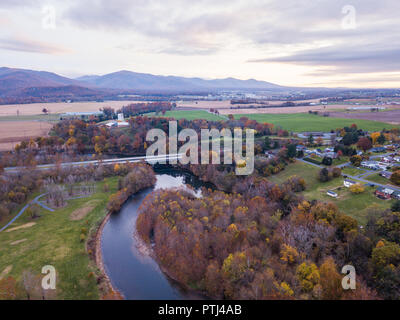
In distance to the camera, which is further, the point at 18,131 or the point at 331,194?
the point at 18,131

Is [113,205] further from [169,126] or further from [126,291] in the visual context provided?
[169,126]

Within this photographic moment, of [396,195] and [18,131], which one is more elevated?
[18,131]

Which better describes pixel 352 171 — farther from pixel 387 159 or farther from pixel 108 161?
pixel 108 161

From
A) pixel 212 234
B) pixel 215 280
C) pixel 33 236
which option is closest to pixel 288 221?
pixel 212 234

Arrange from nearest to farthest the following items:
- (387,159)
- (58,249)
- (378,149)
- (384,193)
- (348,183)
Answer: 1. (58,249)
2. (384,193)
3. (348,183)
4. (387,159)
5. (378,149)

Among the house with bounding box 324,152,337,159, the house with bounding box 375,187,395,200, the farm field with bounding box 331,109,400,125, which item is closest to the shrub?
the house with bounding box 375,187,395,200

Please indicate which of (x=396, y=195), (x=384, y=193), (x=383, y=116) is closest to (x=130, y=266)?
(x=384, y=193)
